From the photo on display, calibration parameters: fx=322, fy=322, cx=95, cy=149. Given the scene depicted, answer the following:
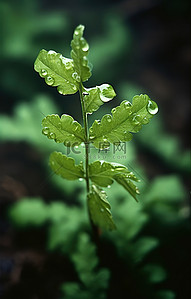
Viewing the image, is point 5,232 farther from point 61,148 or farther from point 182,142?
point 182,142

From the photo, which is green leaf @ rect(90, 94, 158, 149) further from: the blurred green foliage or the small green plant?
the blurred green foliage

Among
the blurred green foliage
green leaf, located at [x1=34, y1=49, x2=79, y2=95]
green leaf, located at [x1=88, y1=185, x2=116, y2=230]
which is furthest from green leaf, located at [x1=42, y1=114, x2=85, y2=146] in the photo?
the blurred green foliage

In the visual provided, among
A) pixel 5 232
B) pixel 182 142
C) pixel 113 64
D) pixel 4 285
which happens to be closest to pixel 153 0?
pixel 113 64

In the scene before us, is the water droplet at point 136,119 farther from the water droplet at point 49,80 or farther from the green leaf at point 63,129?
the water droplet at point 49,80

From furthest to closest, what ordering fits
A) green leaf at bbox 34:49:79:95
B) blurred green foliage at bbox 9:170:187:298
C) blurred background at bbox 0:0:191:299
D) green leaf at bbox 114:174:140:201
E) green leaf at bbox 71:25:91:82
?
blurred background at bbox 0:0:191:299 < blurred green foliage at bbox 9:170:187:298 < green leaf at bbox 114:174:140:201 < green leaf at bbox 34:49:79:95 < green leaf at bbox 71:25:91:82

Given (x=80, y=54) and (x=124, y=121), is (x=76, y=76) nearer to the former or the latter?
(x=80, y=54)
